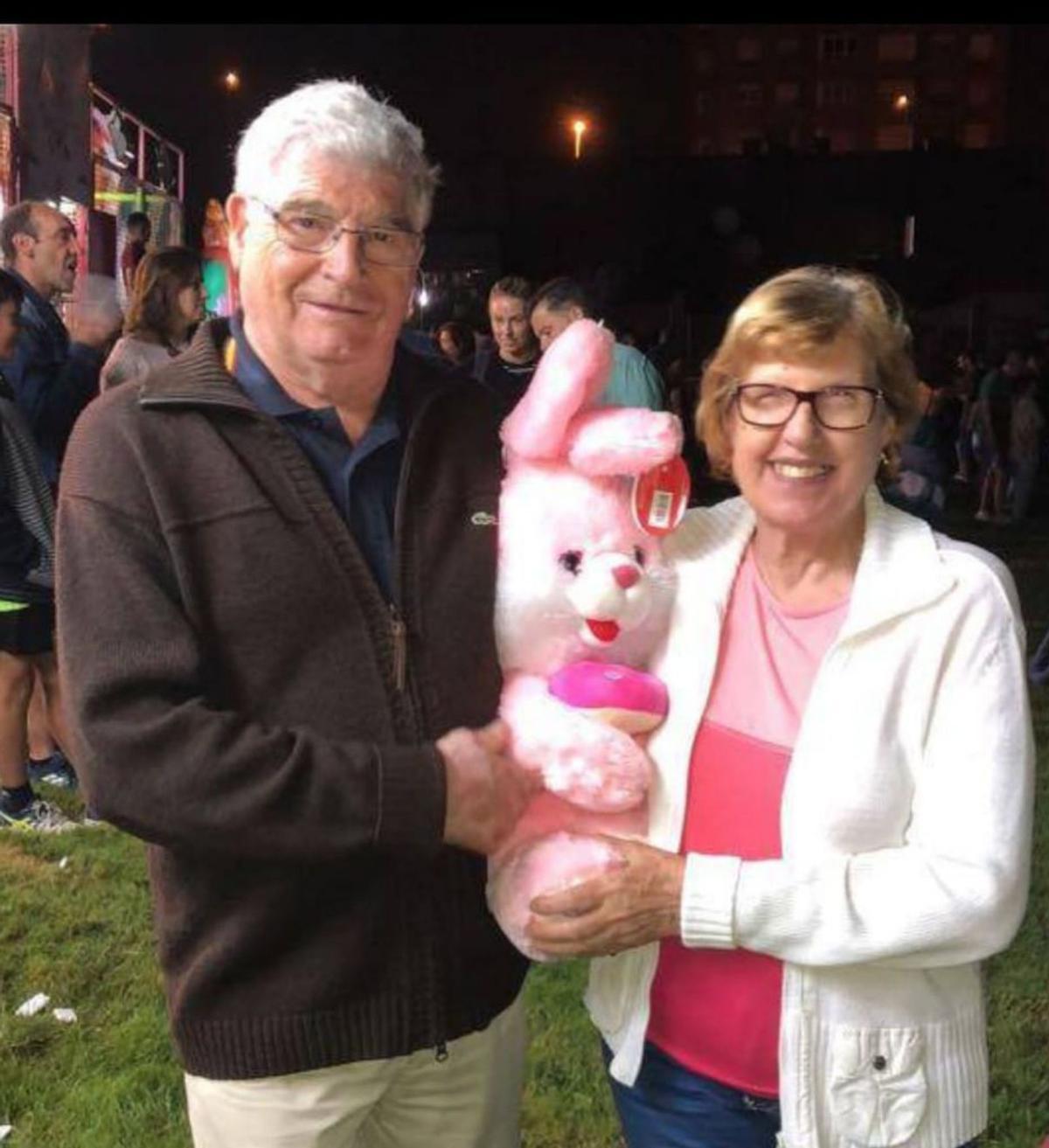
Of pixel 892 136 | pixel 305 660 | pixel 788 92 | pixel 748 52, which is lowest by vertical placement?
pixel 305 660

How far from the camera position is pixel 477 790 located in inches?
63.4

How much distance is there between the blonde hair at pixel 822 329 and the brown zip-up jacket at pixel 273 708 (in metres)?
0.41

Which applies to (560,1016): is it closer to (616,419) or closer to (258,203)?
(616,419)

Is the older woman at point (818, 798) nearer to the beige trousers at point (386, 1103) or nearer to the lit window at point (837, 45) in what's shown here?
the beige trousers at point (386, 1103)

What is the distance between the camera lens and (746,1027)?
5.75 ft

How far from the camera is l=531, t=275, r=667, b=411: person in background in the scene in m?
4.99

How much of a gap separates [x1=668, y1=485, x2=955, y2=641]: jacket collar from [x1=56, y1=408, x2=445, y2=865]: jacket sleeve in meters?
0.51

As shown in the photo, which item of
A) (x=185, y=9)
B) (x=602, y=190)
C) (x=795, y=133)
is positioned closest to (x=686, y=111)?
(x=795, y=133)

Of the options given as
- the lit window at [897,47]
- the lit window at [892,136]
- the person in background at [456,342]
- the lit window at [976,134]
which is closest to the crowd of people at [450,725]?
the person in background at [456,342]

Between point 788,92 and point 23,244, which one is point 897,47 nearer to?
point 788,92

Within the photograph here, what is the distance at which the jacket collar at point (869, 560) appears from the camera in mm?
1643

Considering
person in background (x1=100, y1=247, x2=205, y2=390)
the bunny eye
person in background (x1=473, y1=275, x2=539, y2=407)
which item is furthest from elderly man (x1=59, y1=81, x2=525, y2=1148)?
person in background (x1=473, y1=275, x2=539, y2=407)

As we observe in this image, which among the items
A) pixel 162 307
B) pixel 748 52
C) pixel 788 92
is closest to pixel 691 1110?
pixel 162 307

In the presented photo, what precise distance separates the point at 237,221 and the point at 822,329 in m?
0.80
